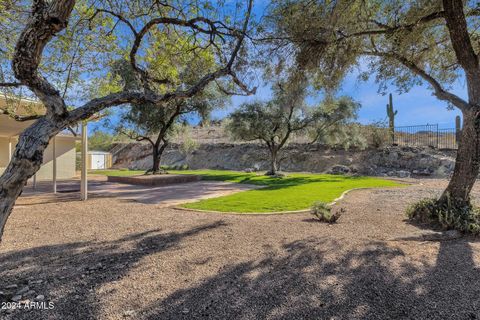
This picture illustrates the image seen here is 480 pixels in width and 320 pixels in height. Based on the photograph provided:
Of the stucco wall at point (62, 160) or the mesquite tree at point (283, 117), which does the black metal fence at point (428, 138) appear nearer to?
the mesquite tree at point (283, 117)

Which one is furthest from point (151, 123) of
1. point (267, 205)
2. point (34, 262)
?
point (34, 262)

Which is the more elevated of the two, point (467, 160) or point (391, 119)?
point (391, 119)

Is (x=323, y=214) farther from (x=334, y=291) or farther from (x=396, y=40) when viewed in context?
(x=396, y=40)

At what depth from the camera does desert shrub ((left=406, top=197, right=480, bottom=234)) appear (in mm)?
4754

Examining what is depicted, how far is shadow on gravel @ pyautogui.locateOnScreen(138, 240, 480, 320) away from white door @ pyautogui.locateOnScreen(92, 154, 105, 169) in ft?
114

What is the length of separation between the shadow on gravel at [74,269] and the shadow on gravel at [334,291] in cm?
74

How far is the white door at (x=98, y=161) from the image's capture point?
33.3 m

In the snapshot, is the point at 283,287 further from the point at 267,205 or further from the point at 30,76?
the point at 267,205

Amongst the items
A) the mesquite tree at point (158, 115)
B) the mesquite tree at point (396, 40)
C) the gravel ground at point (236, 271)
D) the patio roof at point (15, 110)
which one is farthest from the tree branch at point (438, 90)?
the mesquite tree at point (158, 115)

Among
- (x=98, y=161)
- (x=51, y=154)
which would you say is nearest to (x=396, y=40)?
(x=51, y=154)

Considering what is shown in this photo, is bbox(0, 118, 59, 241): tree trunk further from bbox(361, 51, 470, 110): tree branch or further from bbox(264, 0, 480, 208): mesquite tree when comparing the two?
bbox(361, 51, 470, 110): tree branch

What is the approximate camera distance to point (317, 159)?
23531mm

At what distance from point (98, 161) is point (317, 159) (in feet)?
85.1

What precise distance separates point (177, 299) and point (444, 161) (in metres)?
21.0
